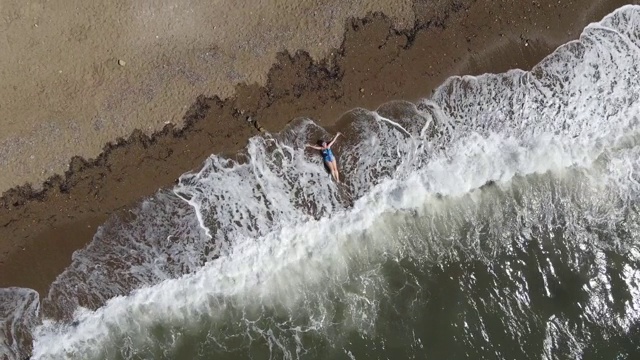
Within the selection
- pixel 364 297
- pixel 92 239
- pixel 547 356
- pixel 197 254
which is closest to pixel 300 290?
pixel 364 297

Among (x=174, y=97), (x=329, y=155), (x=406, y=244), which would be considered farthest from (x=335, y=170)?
(x=174, y=97)

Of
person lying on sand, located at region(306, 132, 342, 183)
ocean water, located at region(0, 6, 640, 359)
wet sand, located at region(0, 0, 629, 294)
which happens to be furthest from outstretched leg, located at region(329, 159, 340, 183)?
wet sand, located at region(0, 0, 629, 294)

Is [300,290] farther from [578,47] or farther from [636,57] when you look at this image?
[636,57]

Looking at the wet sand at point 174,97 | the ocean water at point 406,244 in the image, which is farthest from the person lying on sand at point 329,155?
the wet sand at point 174,97

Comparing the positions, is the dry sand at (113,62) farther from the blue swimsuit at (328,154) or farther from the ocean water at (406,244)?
the blue swimsuit at (328,154)

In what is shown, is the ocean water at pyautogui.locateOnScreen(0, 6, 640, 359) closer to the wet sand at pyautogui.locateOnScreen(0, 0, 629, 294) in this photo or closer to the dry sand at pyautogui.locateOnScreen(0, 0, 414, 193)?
the wet sand at pyautogui.locateOnScreen(0, 0, 629, 294)

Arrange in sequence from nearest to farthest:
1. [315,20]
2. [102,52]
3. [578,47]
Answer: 1. [102,52]
2. [315,20]
3. [578,47]

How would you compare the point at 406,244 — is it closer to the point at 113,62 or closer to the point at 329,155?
the point at 329,155
